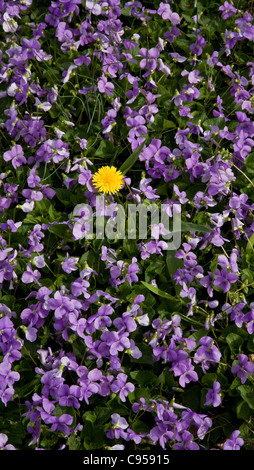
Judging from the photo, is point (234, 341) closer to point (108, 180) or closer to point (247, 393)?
point (247, 393)

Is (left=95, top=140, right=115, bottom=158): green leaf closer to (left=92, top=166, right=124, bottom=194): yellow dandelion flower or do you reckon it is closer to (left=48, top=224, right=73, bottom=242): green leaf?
(left=92, top=166, right=124, bottom=194): yellow dandelion flower

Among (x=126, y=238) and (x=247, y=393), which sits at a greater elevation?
(x=126, y=238)

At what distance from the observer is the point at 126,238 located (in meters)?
2.34

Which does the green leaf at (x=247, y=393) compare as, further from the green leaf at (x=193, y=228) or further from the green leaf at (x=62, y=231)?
the green leaf at (x=62, y=231)

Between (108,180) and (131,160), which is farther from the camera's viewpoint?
(131,160)

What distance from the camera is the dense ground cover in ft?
6.70

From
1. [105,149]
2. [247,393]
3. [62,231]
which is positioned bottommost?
[247,393]

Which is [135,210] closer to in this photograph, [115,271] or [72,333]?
[115,271]

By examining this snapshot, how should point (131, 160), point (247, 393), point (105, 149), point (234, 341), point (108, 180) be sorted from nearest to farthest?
point (247, 393), point (234, 341), point (108, 180), point (131, 160), point (105, 149)

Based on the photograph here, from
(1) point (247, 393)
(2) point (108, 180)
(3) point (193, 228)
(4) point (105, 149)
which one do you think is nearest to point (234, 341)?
(1) point (247, 393)

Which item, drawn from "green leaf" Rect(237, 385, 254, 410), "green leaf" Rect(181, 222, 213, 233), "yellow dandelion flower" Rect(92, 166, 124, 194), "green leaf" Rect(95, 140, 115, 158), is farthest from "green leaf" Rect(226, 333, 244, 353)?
"green leaf" Rect(95, 140, 115, 158)

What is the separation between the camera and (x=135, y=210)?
7.86ft

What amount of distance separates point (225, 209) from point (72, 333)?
891mm

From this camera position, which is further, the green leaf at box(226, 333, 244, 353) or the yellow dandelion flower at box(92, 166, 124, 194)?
the yellow dandelion flower at box(92, 166, 124, 194)
